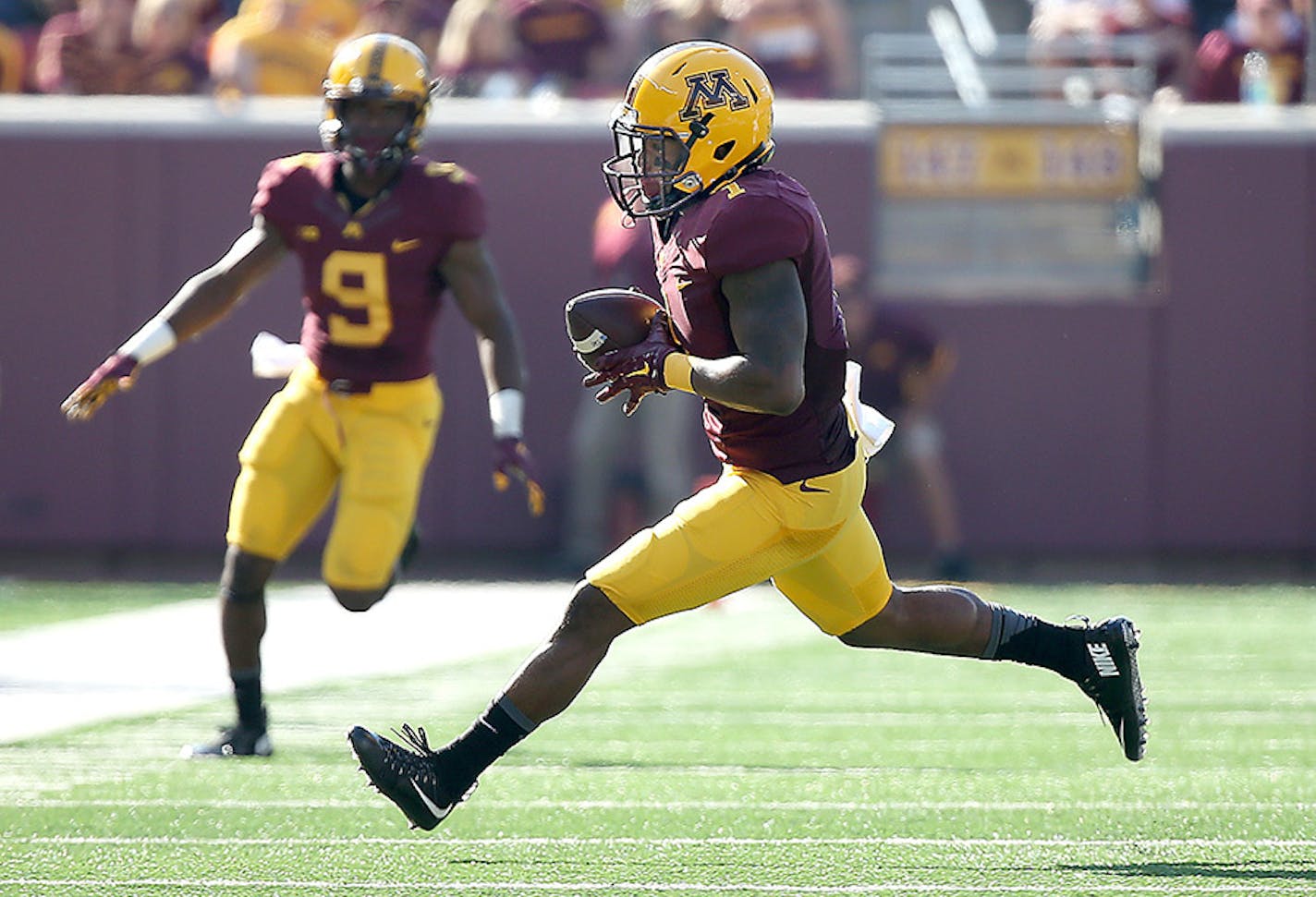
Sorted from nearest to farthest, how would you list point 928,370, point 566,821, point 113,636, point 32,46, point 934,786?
point 566,821 → point 934,786 → point 113,636 → point 928,370 → point 32,46

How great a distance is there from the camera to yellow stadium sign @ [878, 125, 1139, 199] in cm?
1076

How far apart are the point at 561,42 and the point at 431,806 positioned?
25.1 ft

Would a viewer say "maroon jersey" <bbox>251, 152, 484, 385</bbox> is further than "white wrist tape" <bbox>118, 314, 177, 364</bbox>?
Yes

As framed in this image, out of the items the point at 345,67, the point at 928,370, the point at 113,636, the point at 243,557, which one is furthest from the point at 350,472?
the point at 928,370

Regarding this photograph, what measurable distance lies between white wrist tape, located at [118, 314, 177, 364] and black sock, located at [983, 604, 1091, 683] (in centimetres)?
216

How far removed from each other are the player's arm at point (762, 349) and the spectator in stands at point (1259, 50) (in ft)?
25.1

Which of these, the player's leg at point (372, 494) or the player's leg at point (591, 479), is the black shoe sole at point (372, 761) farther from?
the player's leg at point (591, 479)

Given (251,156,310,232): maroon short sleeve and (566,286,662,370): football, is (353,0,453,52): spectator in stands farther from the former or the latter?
(566,286,662,370): football

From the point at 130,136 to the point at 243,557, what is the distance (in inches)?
232

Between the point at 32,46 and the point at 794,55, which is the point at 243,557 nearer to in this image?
the point at 794,55

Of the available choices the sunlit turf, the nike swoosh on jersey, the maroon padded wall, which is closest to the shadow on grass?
the nike swoosh on jersey

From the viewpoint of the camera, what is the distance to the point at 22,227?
35.4 feet

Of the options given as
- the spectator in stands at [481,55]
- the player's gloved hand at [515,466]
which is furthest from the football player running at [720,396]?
the spectator in stands at [481,55]

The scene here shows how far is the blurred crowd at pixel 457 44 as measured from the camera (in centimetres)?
1104
